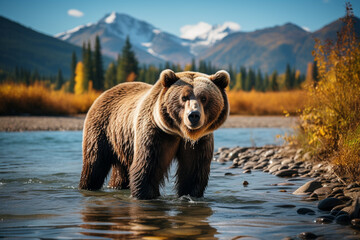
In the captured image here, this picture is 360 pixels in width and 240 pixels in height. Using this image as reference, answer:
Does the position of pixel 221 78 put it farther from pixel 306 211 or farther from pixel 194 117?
pixel 306 211

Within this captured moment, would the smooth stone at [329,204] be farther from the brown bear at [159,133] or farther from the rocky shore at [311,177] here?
the brown bear at [159,133]

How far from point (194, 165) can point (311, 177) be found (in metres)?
3.56

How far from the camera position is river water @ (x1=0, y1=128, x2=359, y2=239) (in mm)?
4430

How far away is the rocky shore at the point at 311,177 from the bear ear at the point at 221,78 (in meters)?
1.84

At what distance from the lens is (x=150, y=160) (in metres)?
5.60

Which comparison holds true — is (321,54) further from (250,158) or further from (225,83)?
(225,83)

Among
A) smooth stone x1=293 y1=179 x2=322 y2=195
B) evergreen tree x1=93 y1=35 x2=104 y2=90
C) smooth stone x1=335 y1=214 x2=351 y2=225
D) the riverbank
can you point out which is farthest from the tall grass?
evergreen tree x1=93 y1=35 x2=104 y2=90

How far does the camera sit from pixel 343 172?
24.0 ft

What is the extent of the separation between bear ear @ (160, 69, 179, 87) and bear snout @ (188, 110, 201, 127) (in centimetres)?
76

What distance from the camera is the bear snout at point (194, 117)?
4.88m

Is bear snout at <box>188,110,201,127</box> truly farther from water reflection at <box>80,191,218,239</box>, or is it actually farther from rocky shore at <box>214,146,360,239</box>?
rocky shore at <box>214,146,360,239</box>

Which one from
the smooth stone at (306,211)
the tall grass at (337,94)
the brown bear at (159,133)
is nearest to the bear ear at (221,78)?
the brown bear at (159,133)

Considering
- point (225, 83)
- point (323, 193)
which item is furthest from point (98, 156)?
point (323, 193)

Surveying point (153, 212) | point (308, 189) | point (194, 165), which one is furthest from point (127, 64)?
point (153, 212)
